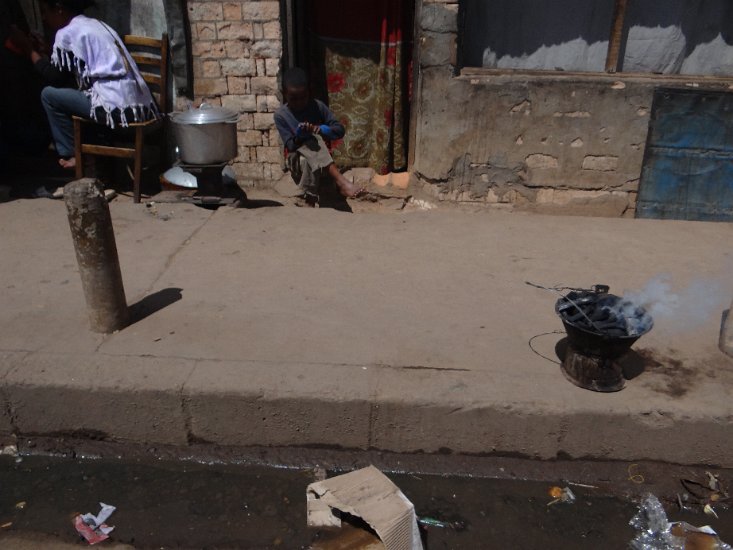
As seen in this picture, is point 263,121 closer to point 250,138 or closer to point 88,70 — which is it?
point 250,138

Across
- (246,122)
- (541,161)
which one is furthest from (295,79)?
(541,161)

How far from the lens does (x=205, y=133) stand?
5113 mm

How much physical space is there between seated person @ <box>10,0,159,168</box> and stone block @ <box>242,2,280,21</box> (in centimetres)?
113

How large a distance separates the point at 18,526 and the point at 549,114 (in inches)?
195

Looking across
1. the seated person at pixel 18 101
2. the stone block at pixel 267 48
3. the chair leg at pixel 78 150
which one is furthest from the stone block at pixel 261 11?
the seated person at pixel 18 101

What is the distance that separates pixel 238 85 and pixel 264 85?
0.25m

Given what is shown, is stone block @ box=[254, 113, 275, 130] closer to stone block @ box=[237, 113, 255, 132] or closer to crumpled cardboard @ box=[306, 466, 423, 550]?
stone block @ box=[237, 113, 255, 132]

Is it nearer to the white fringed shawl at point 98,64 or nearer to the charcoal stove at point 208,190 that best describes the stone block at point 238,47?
the white fringed shawl at point 98,64

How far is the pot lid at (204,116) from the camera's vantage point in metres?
5.07

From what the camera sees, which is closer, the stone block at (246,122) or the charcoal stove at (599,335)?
the charcoal stove at (599,335)

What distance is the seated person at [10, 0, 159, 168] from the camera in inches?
207

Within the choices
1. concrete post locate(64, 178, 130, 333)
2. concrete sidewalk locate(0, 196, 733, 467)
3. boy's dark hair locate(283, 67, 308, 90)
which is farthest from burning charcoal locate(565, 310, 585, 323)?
boy's dark hair locate(283, 67, 308, 90)

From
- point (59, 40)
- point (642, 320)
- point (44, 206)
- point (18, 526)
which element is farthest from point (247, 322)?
point (59, 40)

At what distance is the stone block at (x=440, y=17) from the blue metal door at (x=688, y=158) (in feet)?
6.16
